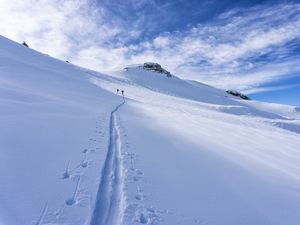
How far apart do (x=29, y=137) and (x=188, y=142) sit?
5.39 m

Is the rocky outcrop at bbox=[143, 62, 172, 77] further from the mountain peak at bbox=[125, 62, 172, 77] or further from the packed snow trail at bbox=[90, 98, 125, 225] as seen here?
the packed snow trail at bbox=[90, 98, 125, 225]

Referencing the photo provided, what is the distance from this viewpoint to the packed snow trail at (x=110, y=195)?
11.6 feet

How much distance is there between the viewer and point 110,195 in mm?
4156

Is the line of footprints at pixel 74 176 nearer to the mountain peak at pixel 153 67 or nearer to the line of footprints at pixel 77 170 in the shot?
the line of footprints at pixel 77 170

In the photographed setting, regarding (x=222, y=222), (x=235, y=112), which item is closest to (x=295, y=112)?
(x=235, y=112)

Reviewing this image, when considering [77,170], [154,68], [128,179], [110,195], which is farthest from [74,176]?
[154,68]

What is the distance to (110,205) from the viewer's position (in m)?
3.85

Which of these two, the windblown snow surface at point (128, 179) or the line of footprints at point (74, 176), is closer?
the line of footprints at point (74, 176)

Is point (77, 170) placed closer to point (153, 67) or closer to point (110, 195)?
point (110, 195)

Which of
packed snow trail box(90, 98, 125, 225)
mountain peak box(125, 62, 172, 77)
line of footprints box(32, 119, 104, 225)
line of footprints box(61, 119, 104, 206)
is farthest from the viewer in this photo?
mountain peak box(125, 62, 172, 77)

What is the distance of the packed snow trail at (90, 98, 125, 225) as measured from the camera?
11.6ft

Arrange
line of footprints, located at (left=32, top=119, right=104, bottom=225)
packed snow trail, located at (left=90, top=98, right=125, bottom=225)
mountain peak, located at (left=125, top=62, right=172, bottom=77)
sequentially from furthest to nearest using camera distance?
mountain peak, located at (left=125, top=62, right=172, bottom=77) → packed snow trail, located at (left=90, top=98, right=125, bottom=225) → line of footprints, located at (left=32, top=119, right=104, bottom=225)

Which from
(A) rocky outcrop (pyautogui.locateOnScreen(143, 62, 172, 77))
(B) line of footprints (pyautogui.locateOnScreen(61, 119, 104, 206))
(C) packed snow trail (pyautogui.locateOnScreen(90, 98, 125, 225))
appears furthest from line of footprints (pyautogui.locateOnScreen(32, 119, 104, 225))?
(A) rocky outcrop (pyautogui.locateOnScreen(143, 62, 172, 77))

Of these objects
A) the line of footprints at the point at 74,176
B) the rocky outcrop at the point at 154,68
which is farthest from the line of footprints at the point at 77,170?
the rocky outcrop at the point at 154,68
